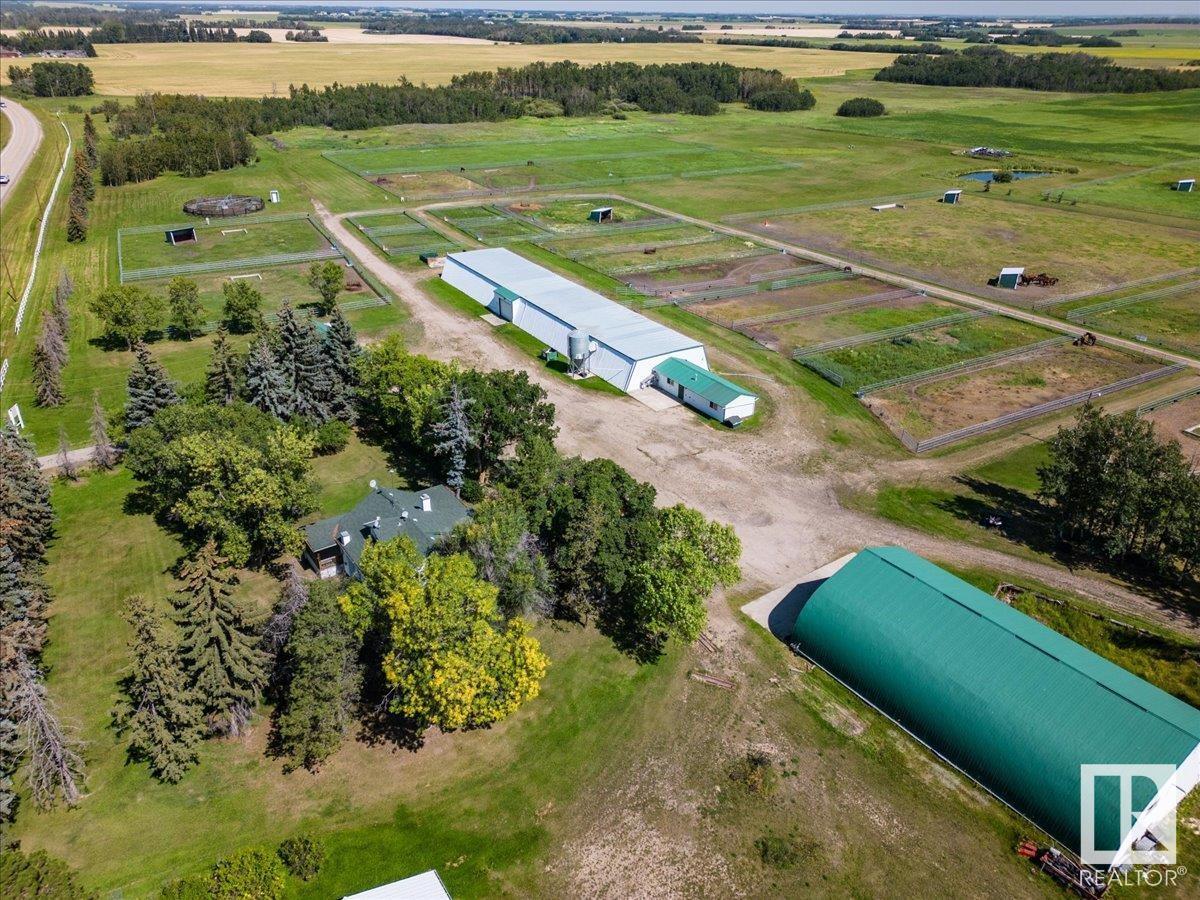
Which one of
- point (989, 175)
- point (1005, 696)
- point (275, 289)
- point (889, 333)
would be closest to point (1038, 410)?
point (889, 333)

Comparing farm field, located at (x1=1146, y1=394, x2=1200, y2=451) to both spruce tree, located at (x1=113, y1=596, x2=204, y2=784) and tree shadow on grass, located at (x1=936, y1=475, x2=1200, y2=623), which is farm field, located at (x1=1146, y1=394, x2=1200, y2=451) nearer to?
tree shadow on grass, located at (x1=936, y1=475, x2=1200, y2=623)

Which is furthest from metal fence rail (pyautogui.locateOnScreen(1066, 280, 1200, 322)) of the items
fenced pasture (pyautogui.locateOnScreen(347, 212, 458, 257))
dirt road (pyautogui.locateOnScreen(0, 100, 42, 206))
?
dirt road (pyautogui.locateOnScreen(0, 100, 42, 206))

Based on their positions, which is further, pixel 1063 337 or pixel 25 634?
pixel 1063 337

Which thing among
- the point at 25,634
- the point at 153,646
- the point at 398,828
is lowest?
the point at 398,828

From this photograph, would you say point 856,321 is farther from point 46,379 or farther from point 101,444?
point 46,379

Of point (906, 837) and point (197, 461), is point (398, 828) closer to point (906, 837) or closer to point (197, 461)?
point (906, 837)

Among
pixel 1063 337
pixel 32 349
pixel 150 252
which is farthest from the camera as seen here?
pixel 150 252

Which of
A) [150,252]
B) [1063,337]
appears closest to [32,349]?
[150,252]
